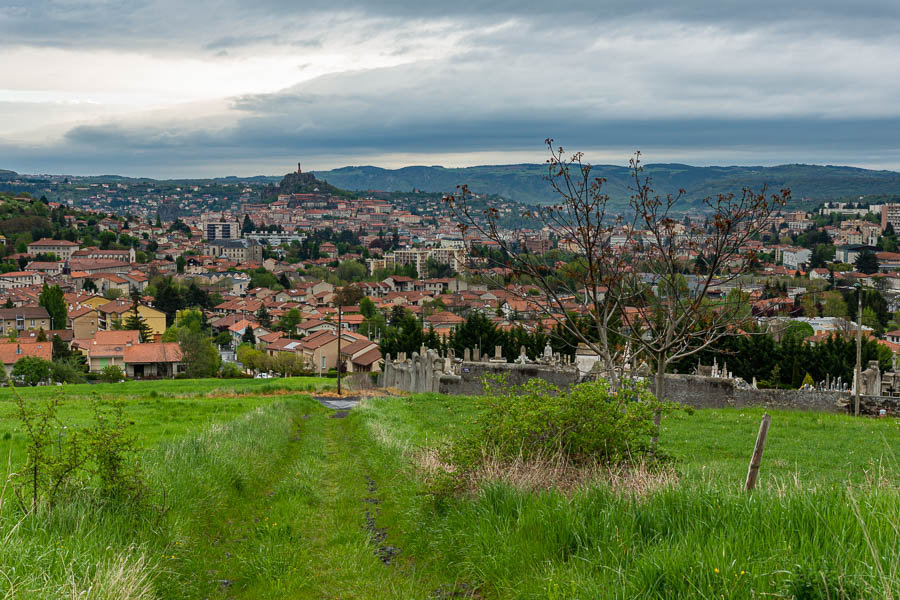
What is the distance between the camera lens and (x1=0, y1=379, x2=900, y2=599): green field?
4164 mm

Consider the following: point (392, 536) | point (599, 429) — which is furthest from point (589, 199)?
point (392, 536)

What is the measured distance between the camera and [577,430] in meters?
7.00

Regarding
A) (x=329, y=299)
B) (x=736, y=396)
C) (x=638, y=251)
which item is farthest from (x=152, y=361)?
(x=329, y=299)

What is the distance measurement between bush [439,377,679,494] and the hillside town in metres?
1.06

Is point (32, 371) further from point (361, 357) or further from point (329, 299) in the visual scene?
point (329, 299)

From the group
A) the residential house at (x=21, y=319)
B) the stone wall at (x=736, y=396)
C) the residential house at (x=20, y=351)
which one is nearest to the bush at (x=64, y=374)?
the residential house at (x=20, y=351)

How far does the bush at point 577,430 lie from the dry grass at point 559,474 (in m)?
0.06

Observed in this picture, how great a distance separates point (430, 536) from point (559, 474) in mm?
1252

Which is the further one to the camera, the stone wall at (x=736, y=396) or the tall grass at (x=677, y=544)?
the stone wall at (x=736, y=396)

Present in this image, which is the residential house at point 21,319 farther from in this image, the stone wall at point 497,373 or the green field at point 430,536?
the green field at point 430,536

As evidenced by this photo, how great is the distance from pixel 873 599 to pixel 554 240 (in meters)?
6.80

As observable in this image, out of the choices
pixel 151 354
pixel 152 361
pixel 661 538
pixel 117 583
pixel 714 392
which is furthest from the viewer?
A: pixel 151 354

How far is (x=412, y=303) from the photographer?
117m

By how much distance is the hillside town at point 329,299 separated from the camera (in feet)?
32.5
